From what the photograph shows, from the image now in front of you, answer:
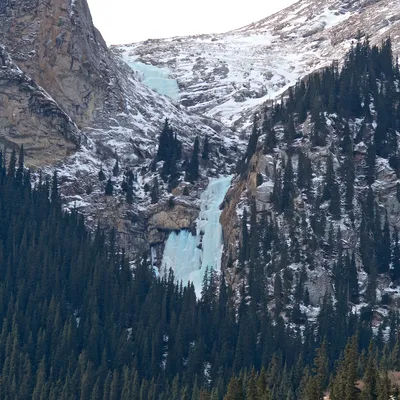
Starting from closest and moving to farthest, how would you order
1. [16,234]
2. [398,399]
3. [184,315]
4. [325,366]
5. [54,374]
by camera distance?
[398,399] → [325,366] → [54,374] → [184,315] → [16,234]

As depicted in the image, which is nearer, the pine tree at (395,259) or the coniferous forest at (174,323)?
the coniferous forest at (174,323)

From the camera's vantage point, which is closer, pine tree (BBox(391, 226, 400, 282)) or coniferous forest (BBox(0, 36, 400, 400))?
coniferous forest (BBox(0, 36, 400, 400))

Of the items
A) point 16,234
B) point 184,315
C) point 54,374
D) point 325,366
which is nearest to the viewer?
point 325,366

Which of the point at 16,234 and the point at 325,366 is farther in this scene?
the point at 16,234

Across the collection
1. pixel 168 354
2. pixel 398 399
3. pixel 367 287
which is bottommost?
pixel 398 399

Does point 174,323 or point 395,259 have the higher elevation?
point 395,259

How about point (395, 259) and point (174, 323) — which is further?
point (395, 259)

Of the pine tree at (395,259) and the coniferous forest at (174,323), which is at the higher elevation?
the pine tree at (395,259)

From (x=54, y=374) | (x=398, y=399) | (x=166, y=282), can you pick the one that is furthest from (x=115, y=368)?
(x=398, y=399)

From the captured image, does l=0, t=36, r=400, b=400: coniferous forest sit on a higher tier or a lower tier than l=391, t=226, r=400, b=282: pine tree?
lower

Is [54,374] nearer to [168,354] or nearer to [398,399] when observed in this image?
[168,354]

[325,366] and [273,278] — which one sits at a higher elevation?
[273,278]
